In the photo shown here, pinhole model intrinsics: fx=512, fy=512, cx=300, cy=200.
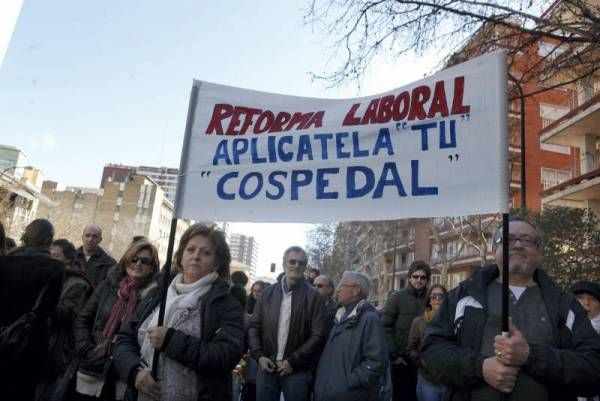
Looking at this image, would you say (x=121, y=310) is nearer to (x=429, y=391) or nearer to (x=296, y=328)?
(x=296, y=328)

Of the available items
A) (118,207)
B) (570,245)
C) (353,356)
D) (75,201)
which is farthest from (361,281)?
(118,207)

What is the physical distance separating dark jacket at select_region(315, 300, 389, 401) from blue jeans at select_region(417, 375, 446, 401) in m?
1.31

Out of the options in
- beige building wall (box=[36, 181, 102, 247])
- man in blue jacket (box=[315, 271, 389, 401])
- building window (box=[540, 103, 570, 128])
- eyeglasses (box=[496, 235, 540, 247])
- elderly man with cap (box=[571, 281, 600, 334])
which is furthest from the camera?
beige building wall (box=[36, 181, 102, 247])

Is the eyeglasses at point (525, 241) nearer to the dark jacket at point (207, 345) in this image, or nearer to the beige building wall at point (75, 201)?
the dark jacket at point (207, 345)

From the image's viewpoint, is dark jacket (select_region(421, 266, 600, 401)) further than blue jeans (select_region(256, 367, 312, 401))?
No

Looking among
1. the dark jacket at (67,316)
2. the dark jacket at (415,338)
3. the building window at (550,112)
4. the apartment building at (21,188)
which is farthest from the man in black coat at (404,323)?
the apartment building at (21,188)

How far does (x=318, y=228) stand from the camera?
63.1m

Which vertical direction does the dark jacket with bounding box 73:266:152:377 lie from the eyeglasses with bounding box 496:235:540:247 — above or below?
below

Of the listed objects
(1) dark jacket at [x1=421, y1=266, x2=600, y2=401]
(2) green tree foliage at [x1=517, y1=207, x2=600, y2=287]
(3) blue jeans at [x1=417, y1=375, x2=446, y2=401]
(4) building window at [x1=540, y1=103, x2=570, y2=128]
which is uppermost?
(4) building window at [x1=540, y1=103, x2=570, y2=128]

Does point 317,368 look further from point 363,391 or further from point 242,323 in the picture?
point 242,323

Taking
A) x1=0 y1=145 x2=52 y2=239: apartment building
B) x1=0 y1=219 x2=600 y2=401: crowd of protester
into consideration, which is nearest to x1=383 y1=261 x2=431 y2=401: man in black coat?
x1=0 y1=219 x2=600 y2=401: crowd of protester

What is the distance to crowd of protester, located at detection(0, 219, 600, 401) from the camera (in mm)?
2527

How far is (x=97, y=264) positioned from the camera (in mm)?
5844

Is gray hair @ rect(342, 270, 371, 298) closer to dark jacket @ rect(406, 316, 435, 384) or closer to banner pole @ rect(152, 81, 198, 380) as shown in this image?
dark jacket @ rect(406, 316, 435, 384)
